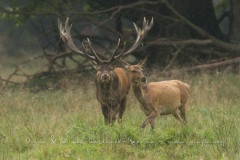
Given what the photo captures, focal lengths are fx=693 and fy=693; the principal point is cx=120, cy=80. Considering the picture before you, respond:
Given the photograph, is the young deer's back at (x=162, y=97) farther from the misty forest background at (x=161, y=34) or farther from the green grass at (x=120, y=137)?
the misty forest background at (x=161, y=34)

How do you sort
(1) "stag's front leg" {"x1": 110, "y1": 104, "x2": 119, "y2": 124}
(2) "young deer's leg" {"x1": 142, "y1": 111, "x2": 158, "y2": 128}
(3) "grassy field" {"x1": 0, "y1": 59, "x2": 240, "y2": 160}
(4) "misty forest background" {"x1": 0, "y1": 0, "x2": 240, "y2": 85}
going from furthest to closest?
1. (4) "misty forest background" {"x1": 0, "y1": 0, "x2": 240, "y2": 85}
2. (1) "stag's front leg" {"x1": 110, "y1": 104, "x2": 119, "y2": 124}
3. (2) "young deer's leg" {"x1": 142, "y1": 111, "x2": 158, "y2": 128}
4. (3) "grassy field" {"x1": 0, "y1": 59, "x2": 240, "y2": 160}

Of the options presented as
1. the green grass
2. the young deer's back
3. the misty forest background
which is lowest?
the green grass

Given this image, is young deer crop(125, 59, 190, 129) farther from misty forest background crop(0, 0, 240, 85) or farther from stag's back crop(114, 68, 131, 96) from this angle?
misty forest background crop(0, 0, 240, 85)

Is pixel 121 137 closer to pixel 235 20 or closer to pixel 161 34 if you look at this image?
pixel 235 20

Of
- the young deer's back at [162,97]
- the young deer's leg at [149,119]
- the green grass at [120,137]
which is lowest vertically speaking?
the green grass at [120,137]

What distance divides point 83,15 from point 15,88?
2523 millimetres

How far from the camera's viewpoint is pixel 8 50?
38.8 m

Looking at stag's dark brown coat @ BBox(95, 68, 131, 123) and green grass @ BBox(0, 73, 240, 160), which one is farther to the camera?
stag's dark brown coat @ BBox(95, 68, 131, 123)

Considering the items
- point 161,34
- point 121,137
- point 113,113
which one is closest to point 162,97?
point 113,113

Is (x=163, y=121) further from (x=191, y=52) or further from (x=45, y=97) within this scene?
(x=191, y=52)

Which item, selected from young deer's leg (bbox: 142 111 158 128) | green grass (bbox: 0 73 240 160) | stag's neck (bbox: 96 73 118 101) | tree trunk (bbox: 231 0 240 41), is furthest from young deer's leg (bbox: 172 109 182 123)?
tree trunk (bbox: 231 0 240 41)

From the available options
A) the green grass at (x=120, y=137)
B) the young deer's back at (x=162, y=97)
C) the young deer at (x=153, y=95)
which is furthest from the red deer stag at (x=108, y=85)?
the young deer's back at (x=162, y=97)

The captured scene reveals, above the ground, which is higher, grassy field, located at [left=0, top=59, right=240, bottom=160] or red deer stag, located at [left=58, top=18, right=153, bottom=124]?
red deer stag, located at [left=58, top=18, right=153, bottom=124]

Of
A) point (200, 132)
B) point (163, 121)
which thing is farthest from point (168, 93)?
point (200, 132)
